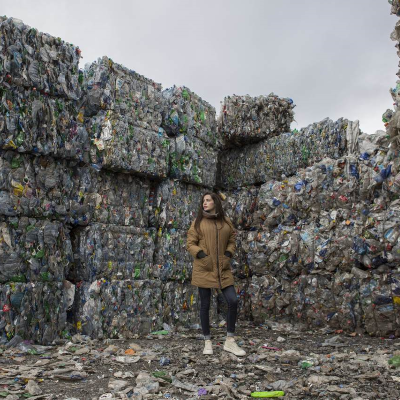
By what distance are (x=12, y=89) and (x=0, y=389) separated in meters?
2.43

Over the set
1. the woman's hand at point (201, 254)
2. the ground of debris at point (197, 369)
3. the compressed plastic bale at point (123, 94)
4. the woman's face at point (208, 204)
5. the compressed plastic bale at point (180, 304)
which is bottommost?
the ground of debris at point (197, 369)

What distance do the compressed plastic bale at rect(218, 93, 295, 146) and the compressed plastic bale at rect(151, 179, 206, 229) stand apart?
1.00 m

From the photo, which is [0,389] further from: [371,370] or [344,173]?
[344,173]

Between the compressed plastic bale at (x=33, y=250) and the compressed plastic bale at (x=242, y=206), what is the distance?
2394 mm

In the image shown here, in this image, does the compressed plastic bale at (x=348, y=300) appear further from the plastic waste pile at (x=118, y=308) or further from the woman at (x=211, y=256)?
the plastic waste pile at (x=118, y=308)

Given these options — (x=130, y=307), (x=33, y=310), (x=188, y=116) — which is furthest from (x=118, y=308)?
(x=188, y=116)

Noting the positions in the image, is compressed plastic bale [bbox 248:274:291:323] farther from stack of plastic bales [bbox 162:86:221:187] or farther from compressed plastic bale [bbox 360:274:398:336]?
stack of plastic bales [bbox 162:86:221:187]

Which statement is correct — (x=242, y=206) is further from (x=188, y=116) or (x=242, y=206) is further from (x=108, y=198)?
(x=108, y=198)

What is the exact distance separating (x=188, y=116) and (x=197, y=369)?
A: 3.16 metres

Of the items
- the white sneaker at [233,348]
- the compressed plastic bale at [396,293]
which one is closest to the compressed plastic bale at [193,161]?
the white sneaker at [233,348]

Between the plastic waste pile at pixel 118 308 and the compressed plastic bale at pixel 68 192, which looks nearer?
the compressed plastic bale at pixel 68 192

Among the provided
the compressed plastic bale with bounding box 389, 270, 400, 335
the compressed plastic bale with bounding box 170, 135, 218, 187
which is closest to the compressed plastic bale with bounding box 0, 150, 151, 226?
the compressed plastic bale with bounding box 170, 135, 218, 187

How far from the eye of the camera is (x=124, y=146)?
4859 mm

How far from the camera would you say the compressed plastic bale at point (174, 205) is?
5340 mm
